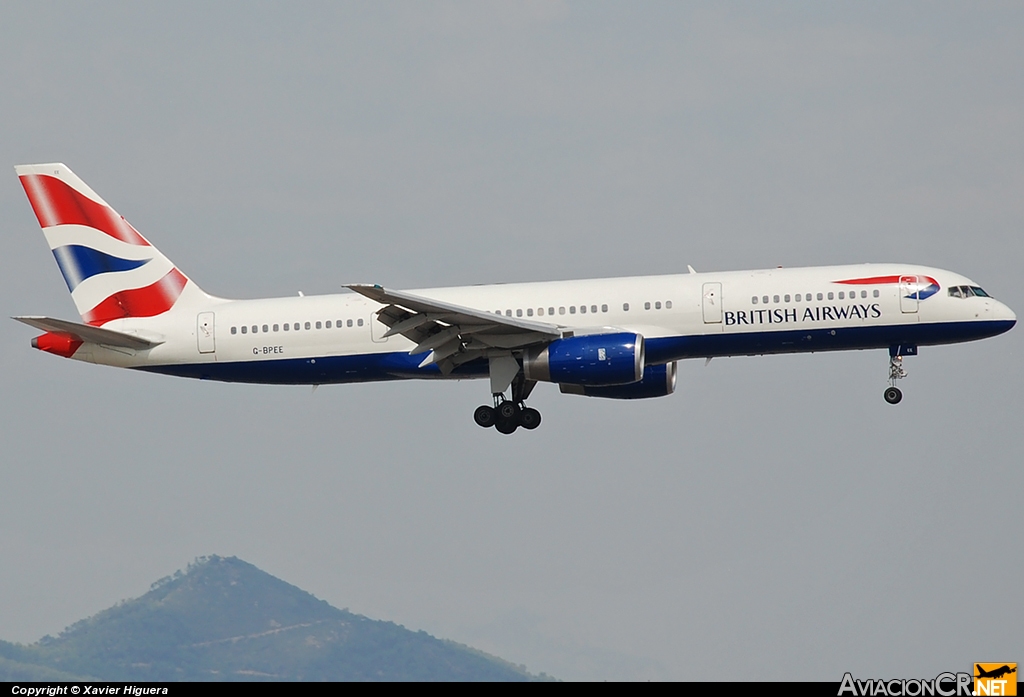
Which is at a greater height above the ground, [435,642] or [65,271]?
[65,271]

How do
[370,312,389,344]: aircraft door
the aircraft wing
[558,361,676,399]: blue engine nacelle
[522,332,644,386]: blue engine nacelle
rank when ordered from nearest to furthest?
the aircraft wing → [522,332,644,386]: blue engine nacelle → [370,312,389,344]: aircraft door → [558,361,676,399]: blue engine nacelle

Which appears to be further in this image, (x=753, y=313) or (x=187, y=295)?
(x=187, y=295)

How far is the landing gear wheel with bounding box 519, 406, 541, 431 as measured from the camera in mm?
43938

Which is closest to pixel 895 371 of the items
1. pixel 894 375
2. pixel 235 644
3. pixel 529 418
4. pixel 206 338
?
pixel 894 375

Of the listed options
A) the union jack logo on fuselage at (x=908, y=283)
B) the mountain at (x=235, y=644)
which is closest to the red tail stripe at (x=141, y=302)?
the union jack logo on fuselage at (x=908, y=283)

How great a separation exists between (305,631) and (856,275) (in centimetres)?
8409

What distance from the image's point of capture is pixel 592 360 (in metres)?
39.9

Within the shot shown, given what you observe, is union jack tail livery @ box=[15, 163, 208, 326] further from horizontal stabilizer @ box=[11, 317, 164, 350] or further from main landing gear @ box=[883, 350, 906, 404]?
main landing gear @ box=[883, 350, 906, 404]

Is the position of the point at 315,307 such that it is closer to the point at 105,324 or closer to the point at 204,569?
the point at 105,324

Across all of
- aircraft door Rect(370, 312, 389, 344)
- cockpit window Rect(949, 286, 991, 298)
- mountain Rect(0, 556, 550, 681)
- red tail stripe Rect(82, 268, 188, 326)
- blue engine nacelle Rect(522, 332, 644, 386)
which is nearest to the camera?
blue engine nacelle Rect(522, 332, 644, 386)

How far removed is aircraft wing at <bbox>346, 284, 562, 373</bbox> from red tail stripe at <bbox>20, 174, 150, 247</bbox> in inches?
442

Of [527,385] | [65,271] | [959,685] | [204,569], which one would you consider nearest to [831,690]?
[959,685]

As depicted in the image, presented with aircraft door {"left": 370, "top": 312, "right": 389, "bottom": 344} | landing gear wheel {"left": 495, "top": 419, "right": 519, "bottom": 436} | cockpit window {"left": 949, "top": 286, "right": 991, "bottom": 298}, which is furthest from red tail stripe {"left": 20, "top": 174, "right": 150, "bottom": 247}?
cockpit window {"left": 949, "top": 286, "right": 991, "bottom": 298}

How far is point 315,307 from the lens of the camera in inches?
1726
